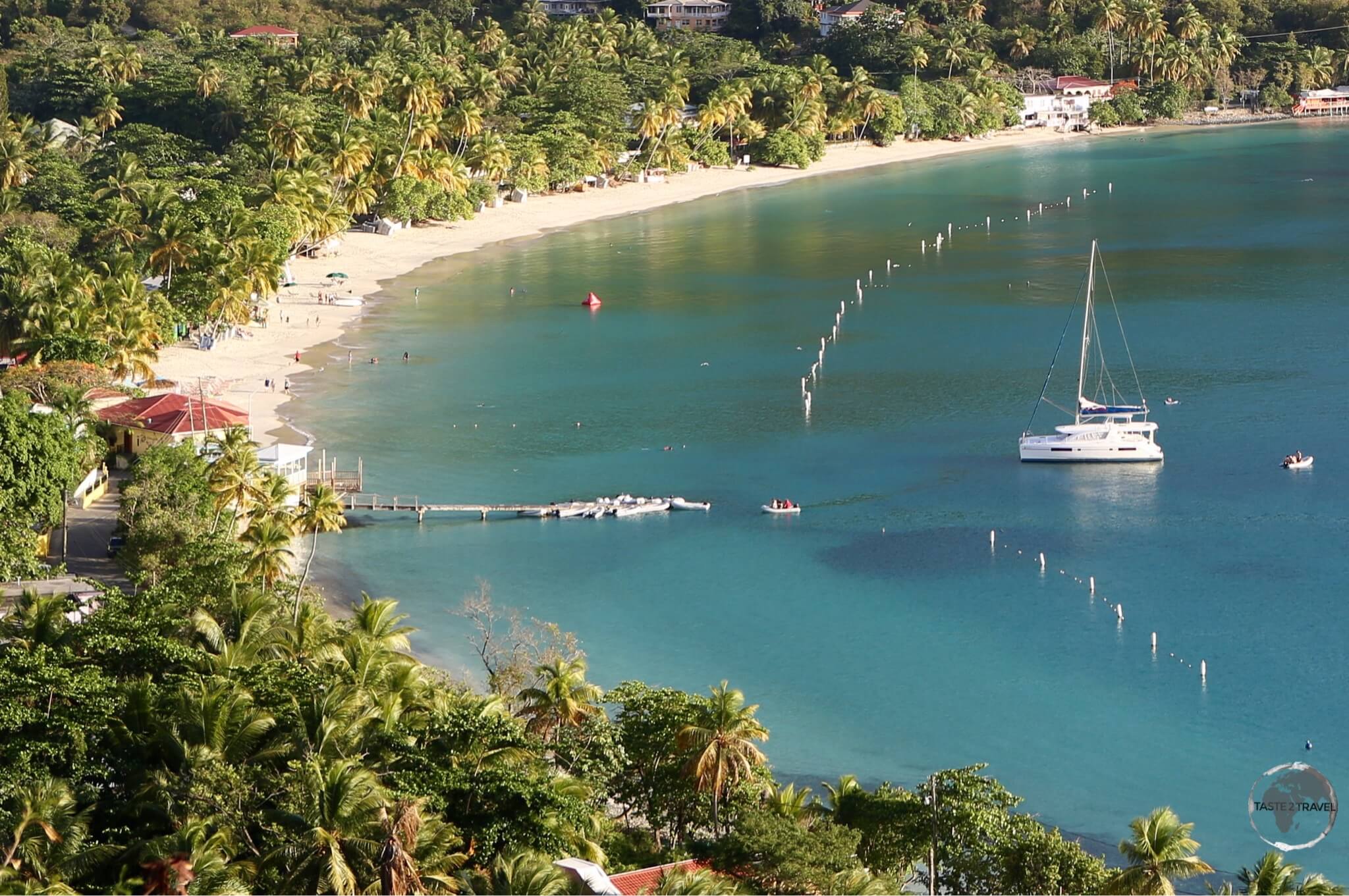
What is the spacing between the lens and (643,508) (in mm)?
63656

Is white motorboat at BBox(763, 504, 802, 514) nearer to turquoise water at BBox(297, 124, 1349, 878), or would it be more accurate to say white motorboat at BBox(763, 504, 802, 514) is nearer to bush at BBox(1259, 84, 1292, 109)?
turquoise water at BBox(297, 124, 1349, 878)

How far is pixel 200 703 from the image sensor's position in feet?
111

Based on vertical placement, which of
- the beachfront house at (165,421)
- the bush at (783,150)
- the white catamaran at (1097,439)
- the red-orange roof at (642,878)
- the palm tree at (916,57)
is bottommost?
the red-orange roof at (642,878)

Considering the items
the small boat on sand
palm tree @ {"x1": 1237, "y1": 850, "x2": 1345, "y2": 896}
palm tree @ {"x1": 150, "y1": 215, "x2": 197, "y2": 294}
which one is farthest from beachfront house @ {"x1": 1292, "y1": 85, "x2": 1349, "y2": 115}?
palm tree @ {"x1": 1237, "y1": 850, "x2": 1345, "y2": 896}

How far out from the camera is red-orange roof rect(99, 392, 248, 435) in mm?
62469

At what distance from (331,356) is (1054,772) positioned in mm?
49774

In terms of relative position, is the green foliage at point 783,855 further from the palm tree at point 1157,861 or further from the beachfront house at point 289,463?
the beachfront house at point 289,463

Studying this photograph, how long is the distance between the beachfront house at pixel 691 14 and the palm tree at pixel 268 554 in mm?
151358

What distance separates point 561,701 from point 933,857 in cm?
933

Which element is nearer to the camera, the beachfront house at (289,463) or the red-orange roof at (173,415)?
the beachfront house at (289,463)

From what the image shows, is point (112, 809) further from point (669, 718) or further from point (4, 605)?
point (4, 605)

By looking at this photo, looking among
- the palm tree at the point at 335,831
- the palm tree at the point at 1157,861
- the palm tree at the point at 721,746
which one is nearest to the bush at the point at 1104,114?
the palm tree at the point at 721,746

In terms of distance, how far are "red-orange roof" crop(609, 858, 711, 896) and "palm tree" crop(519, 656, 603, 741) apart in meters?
7.17

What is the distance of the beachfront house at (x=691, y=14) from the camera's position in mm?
194375
